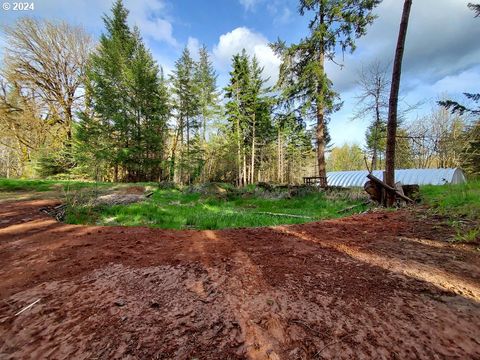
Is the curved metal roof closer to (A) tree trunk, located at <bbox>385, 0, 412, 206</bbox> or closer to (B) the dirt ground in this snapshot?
(A) tree trunk, located at <bbox>385, 0, 412, 206</bbox>

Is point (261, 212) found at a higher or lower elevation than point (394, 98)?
lower

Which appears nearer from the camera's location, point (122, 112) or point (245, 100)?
point (122, 112)

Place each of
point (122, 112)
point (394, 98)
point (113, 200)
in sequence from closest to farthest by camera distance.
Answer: point (394, 98)
point (113, 200)
point (122, 112)

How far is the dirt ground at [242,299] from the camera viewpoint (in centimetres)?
133

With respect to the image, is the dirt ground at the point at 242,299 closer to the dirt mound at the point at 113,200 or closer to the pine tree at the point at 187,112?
the dirt mound at the point at 113,200

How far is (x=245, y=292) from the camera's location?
192 cm

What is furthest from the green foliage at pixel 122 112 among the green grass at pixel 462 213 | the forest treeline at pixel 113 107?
the green grass at pixel 462 213

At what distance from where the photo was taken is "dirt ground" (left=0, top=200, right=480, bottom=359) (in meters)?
1.33

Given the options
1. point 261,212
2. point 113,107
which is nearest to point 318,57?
point 261,212

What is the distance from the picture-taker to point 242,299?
5.94ft

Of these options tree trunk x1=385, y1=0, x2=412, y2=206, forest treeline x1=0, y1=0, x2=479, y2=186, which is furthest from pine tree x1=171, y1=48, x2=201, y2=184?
tree trunk x1=385, y1=0, x2=412, y2=206

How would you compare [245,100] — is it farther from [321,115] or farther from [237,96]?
[321,115]

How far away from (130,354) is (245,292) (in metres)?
0.92

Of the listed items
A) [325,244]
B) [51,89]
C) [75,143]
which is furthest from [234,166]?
[325,244]
